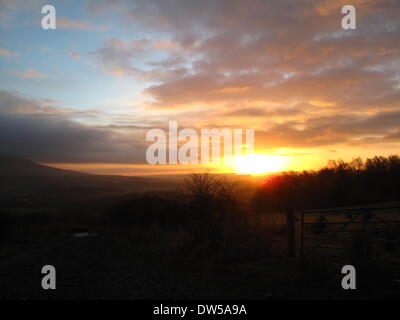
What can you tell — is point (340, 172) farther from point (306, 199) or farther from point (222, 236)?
point (222, 236)

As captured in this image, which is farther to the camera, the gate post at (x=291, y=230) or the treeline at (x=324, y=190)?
the treeline at (x=324, y=190)

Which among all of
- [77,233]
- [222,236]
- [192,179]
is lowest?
[77,233]

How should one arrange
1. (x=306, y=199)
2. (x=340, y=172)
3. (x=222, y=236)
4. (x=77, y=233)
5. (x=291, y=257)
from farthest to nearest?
1. (x=340, y=172)
2. (x=306, y=199)
3. (x=77, y=233)
4. (x=222, y=236)
5. (x=291, y=257)

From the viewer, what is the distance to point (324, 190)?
54156mm

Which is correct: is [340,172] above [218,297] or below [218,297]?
above

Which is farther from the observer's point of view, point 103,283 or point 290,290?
point 103,283

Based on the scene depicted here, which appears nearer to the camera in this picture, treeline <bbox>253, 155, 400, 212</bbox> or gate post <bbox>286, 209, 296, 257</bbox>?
gate post <bbox>286, 209, 296, 257</bbox>

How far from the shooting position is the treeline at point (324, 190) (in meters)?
53.8

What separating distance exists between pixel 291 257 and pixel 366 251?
353cm

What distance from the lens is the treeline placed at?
5375 centimetres

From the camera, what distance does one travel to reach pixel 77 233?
104ft

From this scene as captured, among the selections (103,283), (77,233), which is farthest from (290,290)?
(77,233)

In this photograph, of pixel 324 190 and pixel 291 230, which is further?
pixel 324 190
